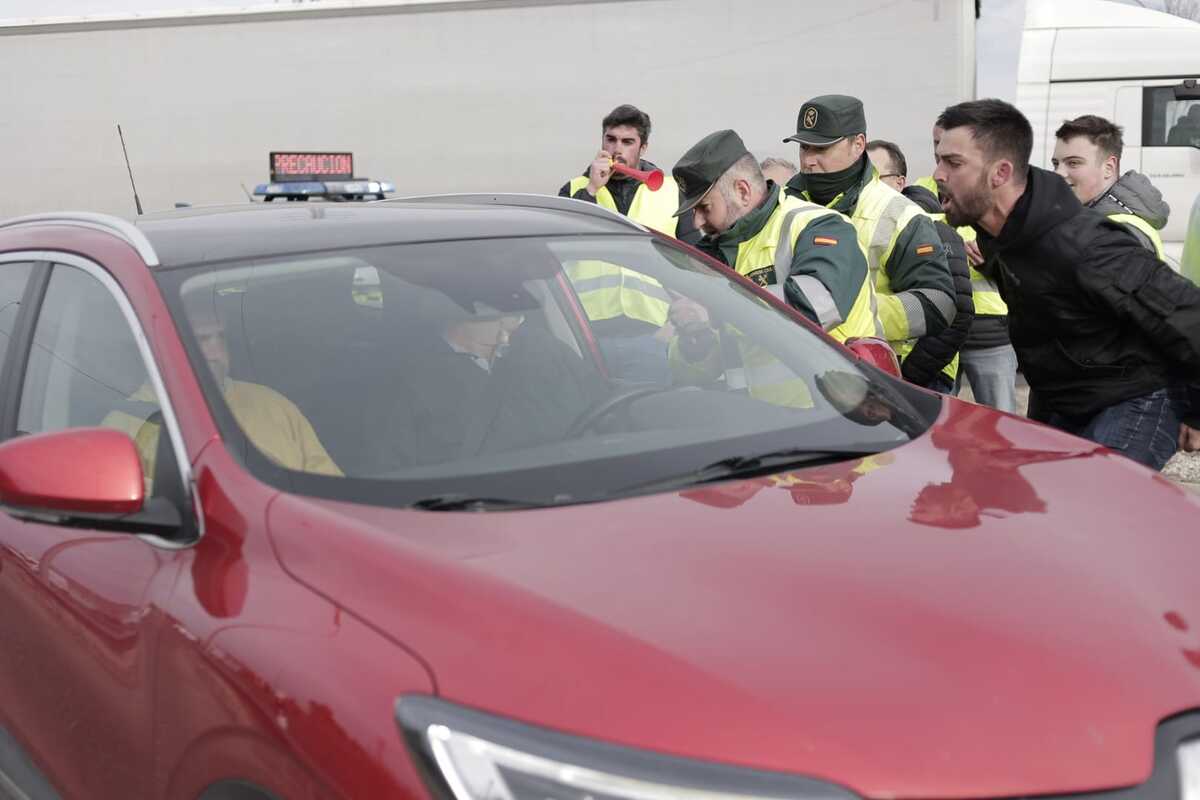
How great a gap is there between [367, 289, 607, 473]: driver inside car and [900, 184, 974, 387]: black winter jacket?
2828 millimetres

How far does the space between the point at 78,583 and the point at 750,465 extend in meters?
1.20

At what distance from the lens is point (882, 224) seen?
17.8ft

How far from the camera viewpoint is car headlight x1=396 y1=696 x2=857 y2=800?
165cm

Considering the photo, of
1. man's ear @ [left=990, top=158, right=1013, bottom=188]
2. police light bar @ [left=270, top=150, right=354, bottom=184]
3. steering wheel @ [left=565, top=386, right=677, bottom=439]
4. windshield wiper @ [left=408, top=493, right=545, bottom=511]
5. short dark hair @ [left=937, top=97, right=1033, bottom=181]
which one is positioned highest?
short dark hair @ [left=937, top=97, right=1033, bottom=181]

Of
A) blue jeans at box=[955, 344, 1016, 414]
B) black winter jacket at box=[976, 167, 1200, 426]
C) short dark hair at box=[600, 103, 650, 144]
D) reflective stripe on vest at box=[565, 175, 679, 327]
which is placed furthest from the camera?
short dark hair at box=[600, 103, 650, 144]

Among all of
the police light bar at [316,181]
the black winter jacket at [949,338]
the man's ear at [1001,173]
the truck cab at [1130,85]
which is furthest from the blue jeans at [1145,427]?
the truck cab at [1130,85]

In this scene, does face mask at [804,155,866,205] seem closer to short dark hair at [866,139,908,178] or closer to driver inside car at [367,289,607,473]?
short dark hair at [866,139,908,178]

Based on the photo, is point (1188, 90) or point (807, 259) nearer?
point (807, 259)

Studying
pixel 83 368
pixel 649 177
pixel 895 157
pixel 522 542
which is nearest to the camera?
pixel 522 542

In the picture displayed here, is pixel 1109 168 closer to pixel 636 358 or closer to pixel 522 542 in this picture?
pixel 636 358

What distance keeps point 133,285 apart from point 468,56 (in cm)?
1153

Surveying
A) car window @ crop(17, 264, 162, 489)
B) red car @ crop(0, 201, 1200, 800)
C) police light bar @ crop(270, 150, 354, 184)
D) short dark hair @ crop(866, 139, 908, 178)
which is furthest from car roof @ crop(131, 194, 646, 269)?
police light bar @ crop(270, 150, 354, 184)

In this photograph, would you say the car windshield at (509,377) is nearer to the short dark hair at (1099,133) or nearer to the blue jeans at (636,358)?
the blue jeans at (636,358)

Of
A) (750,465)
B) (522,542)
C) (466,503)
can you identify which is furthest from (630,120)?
(522,542)
